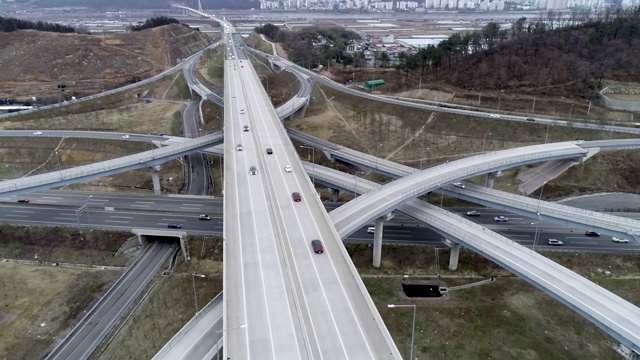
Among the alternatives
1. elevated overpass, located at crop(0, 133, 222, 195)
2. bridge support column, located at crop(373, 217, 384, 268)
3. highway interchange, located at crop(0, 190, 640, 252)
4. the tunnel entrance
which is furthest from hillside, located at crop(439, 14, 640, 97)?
elevated overpass, located at crop(0, 133, 222, 195)

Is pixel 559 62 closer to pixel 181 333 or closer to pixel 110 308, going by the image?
pixel 181 333

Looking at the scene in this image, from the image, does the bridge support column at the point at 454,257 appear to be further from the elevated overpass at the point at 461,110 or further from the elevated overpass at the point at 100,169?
the elevated overpass at the point at 461,110

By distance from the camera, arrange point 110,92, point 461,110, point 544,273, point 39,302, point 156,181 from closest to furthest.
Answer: point 544,273 < point 39,302 < point 156,181 < point 461,110 < point 110,92

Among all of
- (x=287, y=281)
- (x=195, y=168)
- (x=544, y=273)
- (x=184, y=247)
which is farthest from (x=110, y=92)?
(x=544, y=273)

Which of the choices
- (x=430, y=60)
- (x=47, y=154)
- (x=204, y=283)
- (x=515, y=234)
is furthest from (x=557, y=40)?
(x=47, y=154)

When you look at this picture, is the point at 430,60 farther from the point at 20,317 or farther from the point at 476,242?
the point at 20,317

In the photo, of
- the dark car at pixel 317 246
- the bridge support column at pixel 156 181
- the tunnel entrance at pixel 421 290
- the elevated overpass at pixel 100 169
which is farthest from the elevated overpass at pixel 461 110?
the dark car at pixel 317 246
